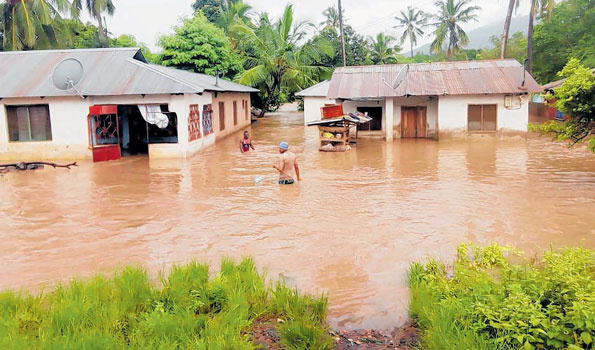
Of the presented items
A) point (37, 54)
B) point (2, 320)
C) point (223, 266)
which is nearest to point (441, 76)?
point (37, 54)

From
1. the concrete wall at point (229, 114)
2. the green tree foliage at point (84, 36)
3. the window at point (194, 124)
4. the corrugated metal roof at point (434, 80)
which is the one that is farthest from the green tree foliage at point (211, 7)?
the window at point (194, 124)

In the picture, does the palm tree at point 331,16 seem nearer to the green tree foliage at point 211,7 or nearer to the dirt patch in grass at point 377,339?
the green tree foliage at point 211,7

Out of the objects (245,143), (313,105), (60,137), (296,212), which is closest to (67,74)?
(60,137)

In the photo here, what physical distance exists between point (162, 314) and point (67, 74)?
46.1 ft

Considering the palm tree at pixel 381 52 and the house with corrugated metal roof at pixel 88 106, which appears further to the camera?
the palm tree at pixel 381 52

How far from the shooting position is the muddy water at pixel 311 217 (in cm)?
721

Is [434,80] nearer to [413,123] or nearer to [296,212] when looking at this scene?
[413,123]

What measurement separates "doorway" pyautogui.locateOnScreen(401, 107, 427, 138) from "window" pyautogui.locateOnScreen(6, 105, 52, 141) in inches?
561

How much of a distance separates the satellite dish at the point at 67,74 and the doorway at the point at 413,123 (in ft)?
43.5

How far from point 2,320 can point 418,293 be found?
4.15 m

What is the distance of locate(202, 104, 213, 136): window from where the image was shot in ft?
67.1

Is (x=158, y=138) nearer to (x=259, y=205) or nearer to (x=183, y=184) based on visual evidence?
(x=183, y=184)

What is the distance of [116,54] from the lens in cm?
1928

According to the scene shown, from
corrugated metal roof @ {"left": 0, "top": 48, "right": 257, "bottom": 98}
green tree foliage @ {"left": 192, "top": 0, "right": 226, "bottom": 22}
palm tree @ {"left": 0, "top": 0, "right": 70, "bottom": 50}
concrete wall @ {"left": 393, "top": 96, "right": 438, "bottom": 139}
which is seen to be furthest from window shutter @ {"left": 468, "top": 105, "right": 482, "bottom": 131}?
green tree foliage @ {"left": 192, "top": 0, "right": 226, "bottom": 22}
